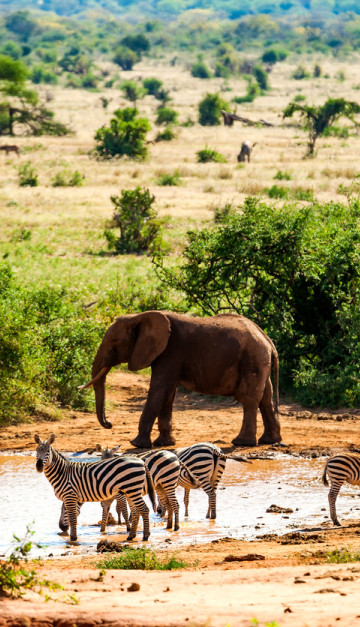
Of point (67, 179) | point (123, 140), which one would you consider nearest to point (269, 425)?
point (67, 179)

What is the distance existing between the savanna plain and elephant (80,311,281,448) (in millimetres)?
506

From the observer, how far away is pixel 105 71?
359 feet

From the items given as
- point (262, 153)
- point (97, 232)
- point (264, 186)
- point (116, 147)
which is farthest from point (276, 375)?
point (262, 153)

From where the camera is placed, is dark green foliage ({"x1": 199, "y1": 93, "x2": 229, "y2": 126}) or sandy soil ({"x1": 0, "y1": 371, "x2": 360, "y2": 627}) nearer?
sandy soil ({"x1": 0, "y1": 371, "x2": 360, "y2": 627})

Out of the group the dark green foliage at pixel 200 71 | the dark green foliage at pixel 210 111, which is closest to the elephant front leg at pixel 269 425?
the dark green foliage at pixel 210 111

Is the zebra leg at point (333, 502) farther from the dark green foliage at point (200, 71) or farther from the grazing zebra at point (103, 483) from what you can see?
the dark green foliage at point (200, 71)

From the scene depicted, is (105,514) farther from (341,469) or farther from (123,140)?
(123,140)

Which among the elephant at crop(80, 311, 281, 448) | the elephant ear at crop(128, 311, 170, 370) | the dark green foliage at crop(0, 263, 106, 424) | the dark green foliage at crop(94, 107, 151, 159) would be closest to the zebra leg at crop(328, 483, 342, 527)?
the elephant at crop(80, 311, 281, 448)

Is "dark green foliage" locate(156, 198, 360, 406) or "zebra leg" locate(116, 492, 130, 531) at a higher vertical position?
"dark green foliage" locate(156, 198, 360, 406)

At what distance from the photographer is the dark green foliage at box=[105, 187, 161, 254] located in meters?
26.4

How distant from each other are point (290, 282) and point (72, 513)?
8221 mm

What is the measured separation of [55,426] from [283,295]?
4.71 metres

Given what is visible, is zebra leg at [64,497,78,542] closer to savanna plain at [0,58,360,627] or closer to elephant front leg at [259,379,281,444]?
savanna plain at [0,58,360,627]

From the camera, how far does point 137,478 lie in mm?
9555
